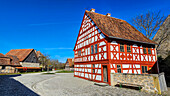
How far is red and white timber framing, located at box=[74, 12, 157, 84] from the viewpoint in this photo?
13531 millimetres

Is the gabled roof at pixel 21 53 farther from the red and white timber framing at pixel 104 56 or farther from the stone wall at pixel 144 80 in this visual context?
the stone wall at pixel 144 80

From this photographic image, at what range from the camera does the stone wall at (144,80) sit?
29.2 ft

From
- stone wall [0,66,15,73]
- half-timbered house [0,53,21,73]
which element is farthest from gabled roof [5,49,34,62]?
stone wall [0,66,15,73]

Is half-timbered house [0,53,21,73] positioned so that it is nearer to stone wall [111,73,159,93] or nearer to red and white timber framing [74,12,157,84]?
red and white timber framing [74,12,157,84]

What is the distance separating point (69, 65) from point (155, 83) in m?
45.4

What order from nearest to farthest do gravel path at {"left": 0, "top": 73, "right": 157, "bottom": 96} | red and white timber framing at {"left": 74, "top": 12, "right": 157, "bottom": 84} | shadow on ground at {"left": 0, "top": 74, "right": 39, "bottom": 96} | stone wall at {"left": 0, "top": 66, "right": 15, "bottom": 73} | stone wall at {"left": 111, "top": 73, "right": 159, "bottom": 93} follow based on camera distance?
1. shadow on ground at {"left": 0, "top": 74, "right": 39, "bottom": 96}
2. gravel path at {"left": 0, "top": 73, "right": 157, "bottom": 96}
3. stone wall at {"left": 111, "top": 73, "right": 159, "bottom": 93}
4. red and white timber framing at {"left": 74, "top": 12, "right": 157, "bottom": 84}
5. stone wall at {"left": 0, "top": 66, "right": 15, "bottom": 73}

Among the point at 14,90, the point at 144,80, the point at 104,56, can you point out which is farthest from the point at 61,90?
the point at 144,80

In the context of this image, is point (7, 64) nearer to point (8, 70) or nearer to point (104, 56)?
point (8, 70)

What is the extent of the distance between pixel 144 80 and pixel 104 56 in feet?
17.6

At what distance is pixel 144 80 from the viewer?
9578 mm

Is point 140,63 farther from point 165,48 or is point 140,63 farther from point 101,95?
point 101,95

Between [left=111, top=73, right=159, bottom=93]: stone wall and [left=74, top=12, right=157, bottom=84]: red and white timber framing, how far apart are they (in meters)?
1.65

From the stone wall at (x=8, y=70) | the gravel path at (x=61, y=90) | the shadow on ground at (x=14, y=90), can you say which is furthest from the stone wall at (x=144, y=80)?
the stone wall at (x=8, y=70)

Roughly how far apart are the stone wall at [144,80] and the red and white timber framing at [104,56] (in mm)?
1650
